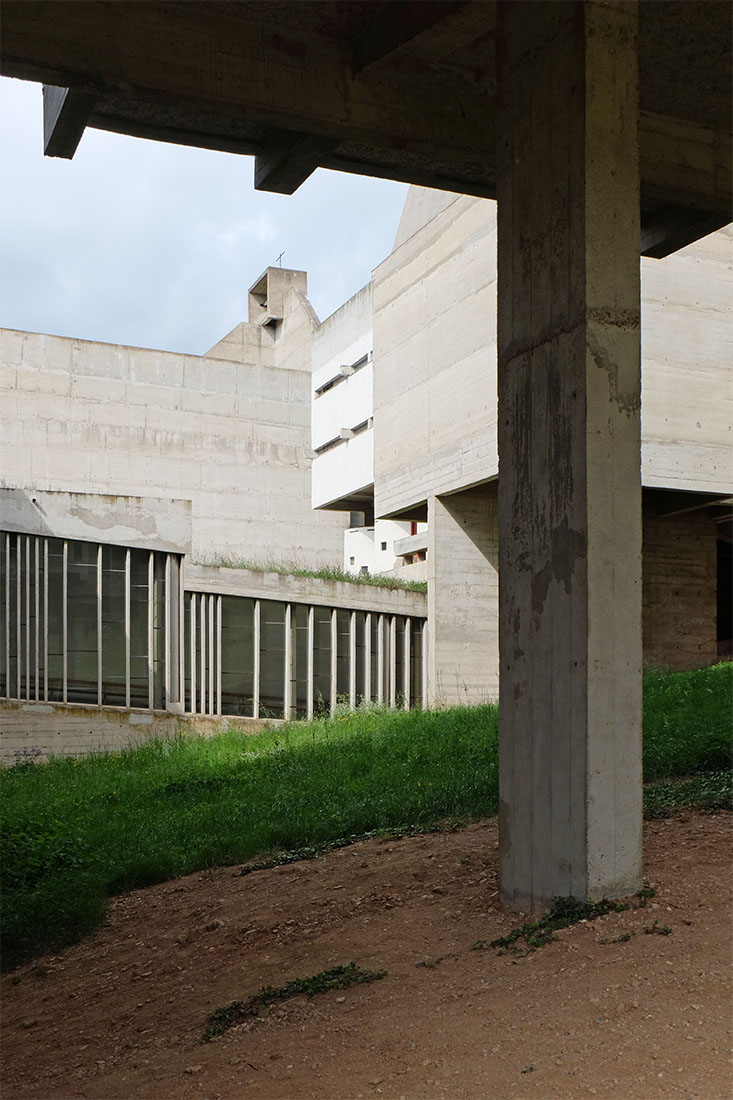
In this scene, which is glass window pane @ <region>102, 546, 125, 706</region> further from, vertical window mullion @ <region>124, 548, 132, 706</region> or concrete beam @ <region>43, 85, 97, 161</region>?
concrete beam @ <region>43, 85, 97, 161</region>

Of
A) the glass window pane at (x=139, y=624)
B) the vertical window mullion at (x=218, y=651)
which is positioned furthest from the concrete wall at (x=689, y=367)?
the glass window pane at (x=139, y=624)

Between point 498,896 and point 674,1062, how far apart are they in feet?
7.57

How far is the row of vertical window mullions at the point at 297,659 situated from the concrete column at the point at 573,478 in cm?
1468

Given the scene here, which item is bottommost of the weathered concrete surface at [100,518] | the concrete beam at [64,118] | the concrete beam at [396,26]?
the weathered concrete surface at [100,518]

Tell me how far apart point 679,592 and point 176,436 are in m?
21.0

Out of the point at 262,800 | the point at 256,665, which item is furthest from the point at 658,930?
the point at 256,665

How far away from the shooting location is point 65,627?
18828 mm

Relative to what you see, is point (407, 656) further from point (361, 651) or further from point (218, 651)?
point (218, 651)

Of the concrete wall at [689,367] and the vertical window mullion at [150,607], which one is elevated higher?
the concrete wall at [689,367]

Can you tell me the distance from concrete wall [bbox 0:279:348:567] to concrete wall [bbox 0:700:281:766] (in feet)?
57.4

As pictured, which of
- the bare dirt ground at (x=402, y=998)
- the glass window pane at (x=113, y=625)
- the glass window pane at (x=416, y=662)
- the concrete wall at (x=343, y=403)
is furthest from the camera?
the concrete wall at (x=343, y=403)

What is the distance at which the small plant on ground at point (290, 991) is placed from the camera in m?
5.25

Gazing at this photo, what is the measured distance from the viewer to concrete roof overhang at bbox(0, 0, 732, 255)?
7.03 m

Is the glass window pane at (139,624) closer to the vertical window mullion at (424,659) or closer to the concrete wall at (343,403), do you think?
the vertical window mullion at (424,659)
